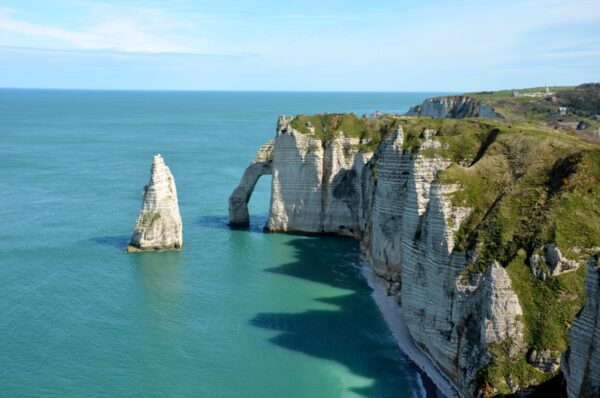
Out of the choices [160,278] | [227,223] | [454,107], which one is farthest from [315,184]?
[454,107]

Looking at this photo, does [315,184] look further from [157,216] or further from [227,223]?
[157,216]

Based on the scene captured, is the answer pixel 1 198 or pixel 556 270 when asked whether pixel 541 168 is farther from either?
pixel 1 198

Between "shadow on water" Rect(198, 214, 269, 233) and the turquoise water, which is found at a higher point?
"shadow on water" Rect(198, 214, 269, 233)

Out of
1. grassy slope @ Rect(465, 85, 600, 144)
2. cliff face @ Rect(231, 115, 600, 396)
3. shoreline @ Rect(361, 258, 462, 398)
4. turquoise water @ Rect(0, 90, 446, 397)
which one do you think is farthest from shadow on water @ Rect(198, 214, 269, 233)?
grassy slope @ Rect(465, 85, 600, 144)

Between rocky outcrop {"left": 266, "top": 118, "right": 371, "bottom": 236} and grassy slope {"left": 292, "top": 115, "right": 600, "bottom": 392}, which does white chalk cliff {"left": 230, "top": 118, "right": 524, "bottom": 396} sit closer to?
rocky outcrop {"left": 266, "top": 118, "right": 371, "bottom": 236}

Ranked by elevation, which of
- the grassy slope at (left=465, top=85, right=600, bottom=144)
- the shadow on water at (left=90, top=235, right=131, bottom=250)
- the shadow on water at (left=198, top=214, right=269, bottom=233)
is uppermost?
the grassy slope at (left=465, top=85, right=600, bottom=144)
